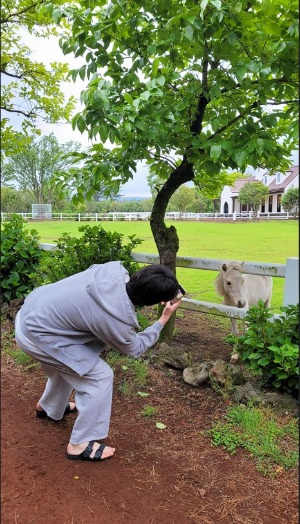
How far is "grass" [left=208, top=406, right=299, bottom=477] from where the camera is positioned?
2211 millimetres

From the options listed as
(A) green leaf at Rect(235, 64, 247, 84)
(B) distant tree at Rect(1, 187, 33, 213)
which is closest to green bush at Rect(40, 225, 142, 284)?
(B) distant tree at Rect(1, 187, 33, 213)

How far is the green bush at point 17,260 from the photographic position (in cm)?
454

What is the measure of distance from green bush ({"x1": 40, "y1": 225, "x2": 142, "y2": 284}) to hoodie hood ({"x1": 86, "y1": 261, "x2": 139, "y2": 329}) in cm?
184

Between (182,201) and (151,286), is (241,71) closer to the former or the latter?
(151,286)

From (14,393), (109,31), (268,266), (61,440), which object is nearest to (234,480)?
(61,440)

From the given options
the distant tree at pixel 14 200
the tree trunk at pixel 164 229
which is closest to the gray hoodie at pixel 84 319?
the distant tree at pixel 14 200

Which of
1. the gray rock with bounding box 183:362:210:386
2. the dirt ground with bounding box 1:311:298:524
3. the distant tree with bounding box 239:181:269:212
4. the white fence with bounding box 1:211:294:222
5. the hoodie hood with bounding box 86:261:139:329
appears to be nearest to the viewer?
the dirt ground with bounding box 1:311:298:524

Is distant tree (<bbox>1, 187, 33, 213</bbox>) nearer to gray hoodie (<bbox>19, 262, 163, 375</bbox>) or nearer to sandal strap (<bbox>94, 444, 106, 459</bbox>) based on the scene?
gray hoodie (<bbox>19, 262, 163, 375</bbox>)

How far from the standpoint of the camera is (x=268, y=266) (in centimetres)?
338

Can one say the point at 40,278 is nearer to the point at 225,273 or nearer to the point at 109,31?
the point at 225,273

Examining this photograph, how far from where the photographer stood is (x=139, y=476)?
2.10 meters

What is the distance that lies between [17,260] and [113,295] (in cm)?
307

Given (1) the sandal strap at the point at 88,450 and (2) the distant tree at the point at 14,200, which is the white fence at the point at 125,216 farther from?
(1) the sandal strap at the point at 88,450

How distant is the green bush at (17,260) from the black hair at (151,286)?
8.97 feet
